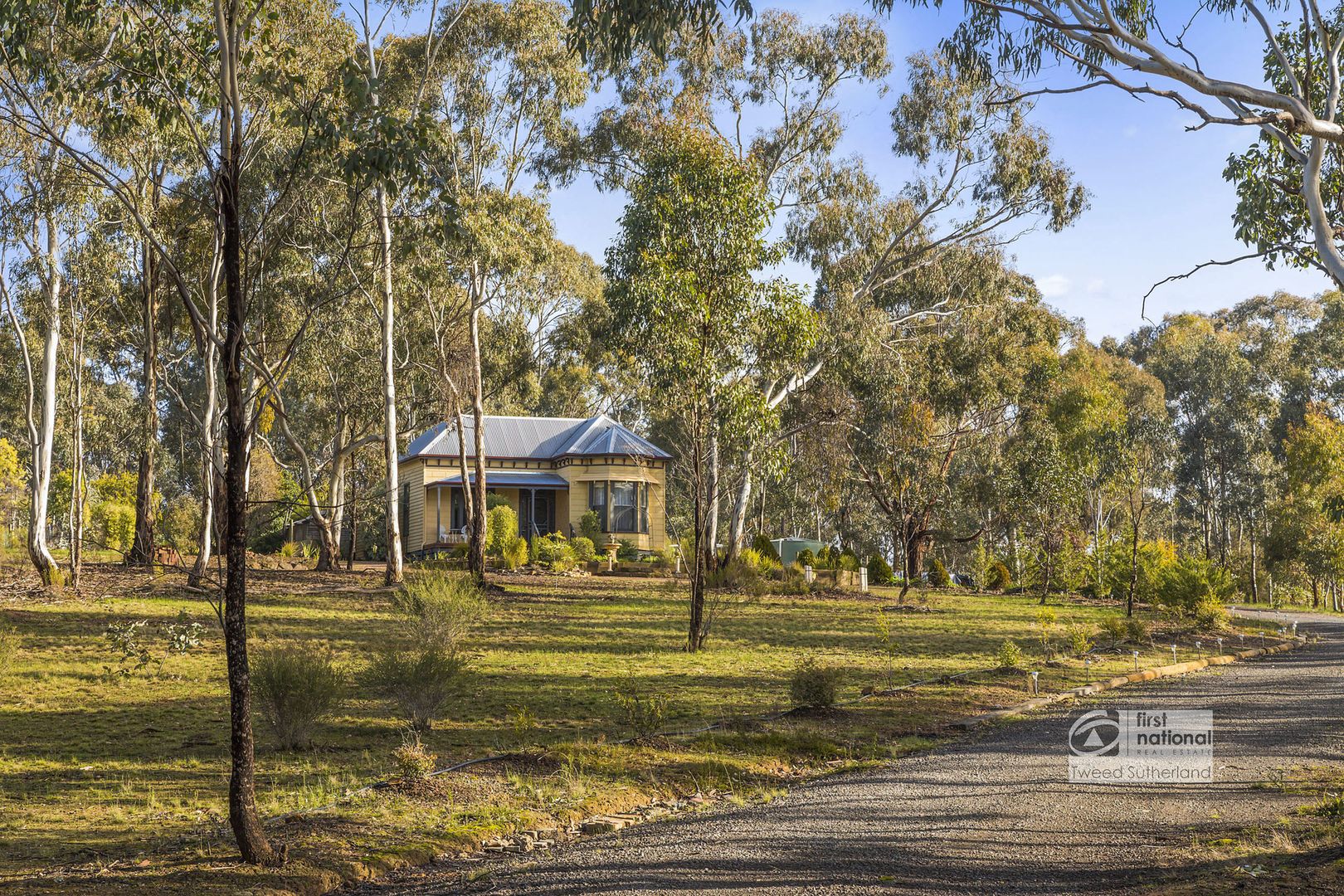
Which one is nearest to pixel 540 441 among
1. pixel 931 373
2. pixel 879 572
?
pixel 879 572

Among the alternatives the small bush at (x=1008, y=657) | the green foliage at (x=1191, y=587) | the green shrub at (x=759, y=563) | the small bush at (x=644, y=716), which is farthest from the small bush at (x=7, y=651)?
the green foliage at (x=1191, y=587)

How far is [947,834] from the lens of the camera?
6031 millimetres

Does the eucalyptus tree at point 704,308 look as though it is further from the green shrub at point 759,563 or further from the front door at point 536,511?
the front door at point 536,511

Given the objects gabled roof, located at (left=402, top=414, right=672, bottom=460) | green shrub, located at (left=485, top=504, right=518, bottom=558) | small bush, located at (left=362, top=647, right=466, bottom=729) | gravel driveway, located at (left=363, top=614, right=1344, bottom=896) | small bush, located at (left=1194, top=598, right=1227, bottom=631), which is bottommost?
small bush, located at (left=1194, top=598, right=1227, bottom=631)

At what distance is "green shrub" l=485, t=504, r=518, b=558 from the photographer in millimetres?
30344

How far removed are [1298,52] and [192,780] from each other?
514 inches

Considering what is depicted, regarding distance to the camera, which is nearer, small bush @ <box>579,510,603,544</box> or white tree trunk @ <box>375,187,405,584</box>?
white tree trunk @ <box>375,187,405,584</box>

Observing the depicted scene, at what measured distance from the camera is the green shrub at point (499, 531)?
30344mm

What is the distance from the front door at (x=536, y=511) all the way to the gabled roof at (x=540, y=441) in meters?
1.33

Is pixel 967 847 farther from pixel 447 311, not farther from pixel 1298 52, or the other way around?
pixel 447 311

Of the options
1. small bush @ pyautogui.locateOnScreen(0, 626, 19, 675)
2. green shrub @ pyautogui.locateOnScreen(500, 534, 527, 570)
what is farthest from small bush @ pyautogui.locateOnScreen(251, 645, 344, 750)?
green shrub @ pyautogui.locateOnScreen(500, 534, 527, 570)

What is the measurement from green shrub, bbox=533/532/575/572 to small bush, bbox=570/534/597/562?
0.46 m

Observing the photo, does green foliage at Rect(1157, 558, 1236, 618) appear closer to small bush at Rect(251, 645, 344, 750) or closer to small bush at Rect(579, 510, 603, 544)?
small bush at Rect(579, 510, 603, 544)

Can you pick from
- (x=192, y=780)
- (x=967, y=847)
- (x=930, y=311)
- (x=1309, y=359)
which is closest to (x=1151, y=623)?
(x=930, y=311)
